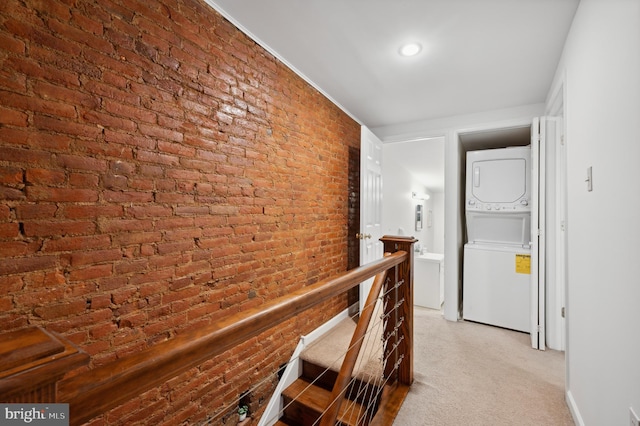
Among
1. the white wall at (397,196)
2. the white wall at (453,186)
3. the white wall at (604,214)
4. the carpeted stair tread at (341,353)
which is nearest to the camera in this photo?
the white wall at (604,214)

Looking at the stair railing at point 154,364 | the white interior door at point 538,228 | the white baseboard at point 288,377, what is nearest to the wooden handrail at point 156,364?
the stair railing at point 154,364

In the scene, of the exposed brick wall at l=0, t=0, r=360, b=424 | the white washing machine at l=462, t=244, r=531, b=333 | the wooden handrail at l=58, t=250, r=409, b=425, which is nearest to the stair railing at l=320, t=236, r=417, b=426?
the exposed brick wall at l=0, t=0, r=360, b=424

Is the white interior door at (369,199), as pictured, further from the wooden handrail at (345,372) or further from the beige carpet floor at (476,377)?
the wooden handrail at (345,372)

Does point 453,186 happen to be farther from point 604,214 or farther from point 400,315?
point 604,214

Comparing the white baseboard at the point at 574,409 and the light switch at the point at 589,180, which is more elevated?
the light switch at the point at 589,180

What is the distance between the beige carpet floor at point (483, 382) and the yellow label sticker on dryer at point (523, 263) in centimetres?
63

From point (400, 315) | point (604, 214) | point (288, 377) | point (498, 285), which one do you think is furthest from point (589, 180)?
point (288, 377)

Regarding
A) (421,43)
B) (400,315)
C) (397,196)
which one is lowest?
(400,315)

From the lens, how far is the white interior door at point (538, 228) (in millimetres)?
2562

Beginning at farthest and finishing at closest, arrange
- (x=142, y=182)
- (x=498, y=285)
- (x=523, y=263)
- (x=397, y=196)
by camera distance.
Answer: (x=397, y=196) → (x=498, y=285) → (x=523, y=263) → (x=142, y=182)

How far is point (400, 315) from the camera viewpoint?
6.25ft

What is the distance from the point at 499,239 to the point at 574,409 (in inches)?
73.7

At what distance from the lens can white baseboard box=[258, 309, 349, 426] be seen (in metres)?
2.17

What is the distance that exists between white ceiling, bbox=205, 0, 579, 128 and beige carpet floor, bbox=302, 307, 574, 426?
1948 mm
